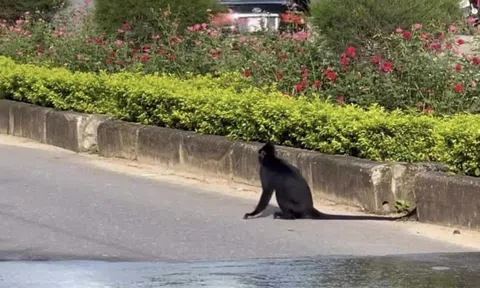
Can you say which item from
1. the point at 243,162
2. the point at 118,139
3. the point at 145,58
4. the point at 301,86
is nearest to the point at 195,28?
the point at 145,58

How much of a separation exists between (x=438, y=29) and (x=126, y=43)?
15.1 ft

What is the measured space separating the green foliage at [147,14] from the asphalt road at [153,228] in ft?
14.6

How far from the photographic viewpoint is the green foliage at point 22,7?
68.5ft

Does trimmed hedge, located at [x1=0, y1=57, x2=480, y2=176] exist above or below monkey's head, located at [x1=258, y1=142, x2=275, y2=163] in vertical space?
above

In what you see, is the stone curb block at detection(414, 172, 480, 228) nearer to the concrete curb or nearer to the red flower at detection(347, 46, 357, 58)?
the concrete curb

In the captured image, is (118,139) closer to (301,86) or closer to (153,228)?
(301,86)

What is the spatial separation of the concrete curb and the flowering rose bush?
121cm

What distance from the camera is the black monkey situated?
9.27m

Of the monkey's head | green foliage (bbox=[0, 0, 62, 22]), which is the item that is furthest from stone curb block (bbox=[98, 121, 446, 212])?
green foliage (bbox=[0, 0, 62, 22])

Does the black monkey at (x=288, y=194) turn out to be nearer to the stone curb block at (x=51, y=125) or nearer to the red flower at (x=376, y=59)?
the red flower at (x=376, y=59)

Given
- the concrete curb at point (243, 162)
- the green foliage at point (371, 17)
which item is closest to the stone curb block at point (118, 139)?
the concrete curb at point (243, 162)

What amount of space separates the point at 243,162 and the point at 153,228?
207 cm

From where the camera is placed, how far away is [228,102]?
454 inches

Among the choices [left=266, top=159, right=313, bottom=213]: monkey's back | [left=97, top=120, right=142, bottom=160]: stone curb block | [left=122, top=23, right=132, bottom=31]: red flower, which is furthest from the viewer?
[left=122, top=23, right=132, bottom=31]: red flower
